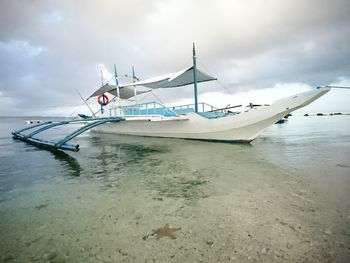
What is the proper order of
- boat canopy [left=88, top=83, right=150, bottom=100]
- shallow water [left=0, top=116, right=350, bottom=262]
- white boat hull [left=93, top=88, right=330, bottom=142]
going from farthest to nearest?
boat canopy [left=88, top=83, right=150, bottom=100] → white boat hull [left=93, top=88, right=330, bottom=142] → shallow water [left=0, top=116, right=350, bottom=262]

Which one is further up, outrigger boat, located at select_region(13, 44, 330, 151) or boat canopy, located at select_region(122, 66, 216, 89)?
boat canopy, located at select_region(122, 66, 216, 89)

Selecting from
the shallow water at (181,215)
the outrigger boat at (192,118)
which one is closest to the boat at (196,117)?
the outrigger boat at (192,118)

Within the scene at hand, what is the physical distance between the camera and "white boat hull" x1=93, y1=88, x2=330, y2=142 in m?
11.4

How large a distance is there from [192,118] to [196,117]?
0.43 metres

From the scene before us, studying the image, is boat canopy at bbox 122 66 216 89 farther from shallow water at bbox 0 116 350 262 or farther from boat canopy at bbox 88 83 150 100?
shallow water at bbox 0 116 350 262

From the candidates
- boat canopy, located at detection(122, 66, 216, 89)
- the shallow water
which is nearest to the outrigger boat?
boat canopy, located at detection(122, 66, 216, 89)

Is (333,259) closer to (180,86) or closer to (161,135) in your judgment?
(161,135)

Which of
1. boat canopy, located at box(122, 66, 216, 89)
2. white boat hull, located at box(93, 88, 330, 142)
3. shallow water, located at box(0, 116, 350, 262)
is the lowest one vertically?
shallow water, located at box(0, 116, 350, 262)

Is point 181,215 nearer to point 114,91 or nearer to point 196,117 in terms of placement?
point 196,117

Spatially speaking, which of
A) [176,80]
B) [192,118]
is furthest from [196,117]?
[176,80]

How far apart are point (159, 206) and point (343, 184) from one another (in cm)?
461

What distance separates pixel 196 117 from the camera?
14719mm

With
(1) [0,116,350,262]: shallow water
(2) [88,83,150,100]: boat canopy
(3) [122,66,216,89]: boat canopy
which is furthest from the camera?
(2) [88,83,150,100]: boat canopy

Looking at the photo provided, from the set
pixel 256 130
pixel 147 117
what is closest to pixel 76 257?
pixel 256 130
